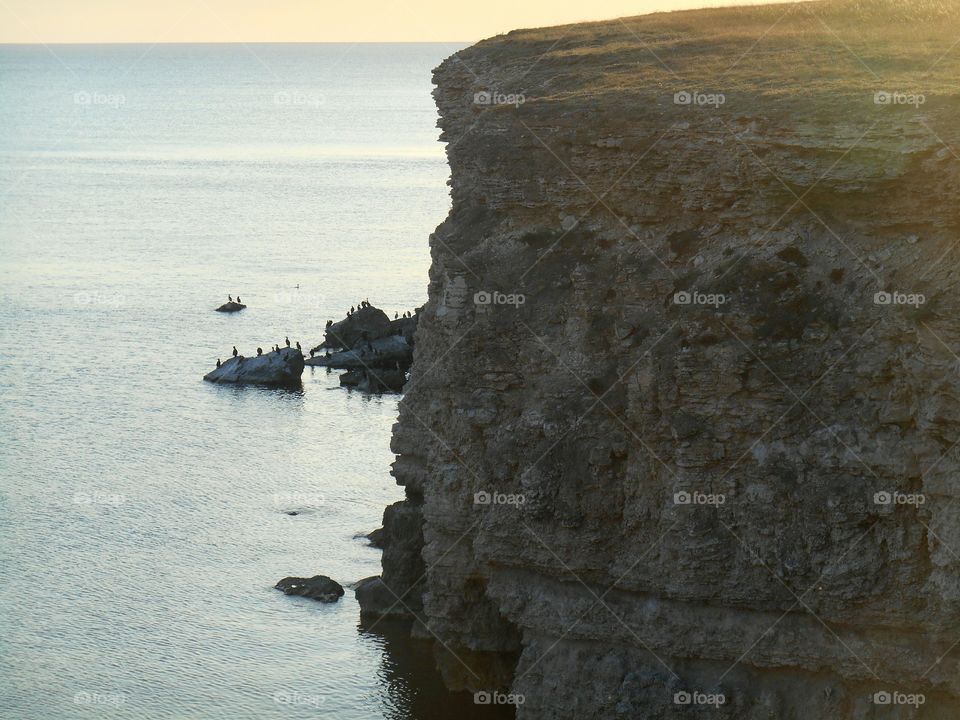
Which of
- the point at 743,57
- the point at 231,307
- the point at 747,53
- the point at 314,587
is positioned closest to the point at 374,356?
the point at 231,307

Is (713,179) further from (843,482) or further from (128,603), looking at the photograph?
(128,603)

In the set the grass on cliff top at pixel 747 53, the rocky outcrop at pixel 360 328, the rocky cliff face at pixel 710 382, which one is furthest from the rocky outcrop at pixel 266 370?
the rocky cliff face at pixel 710 382

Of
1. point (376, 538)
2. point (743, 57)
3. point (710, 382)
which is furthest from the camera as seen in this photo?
point (376, 538)

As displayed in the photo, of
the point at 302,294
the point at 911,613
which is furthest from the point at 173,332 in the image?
the point at 911,613

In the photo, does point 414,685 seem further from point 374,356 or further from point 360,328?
point 360,328

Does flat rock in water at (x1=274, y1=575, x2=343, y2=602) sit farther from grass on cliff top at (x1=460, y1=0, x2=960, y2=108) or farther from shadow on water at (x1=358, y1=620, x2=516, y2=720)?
grass on cliff top at (x1=460, y1=0, x2=960, y2=108)

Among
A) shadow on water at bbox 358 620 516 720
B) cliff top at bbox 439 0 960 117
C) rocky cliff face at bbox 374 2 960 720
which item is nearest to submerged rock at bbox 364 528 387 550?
shadow on water at bbox 358 620 516 720

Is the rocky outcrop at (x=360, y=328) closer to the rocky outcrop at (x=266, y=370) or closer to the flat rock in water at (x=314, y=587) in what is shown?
the rocky outcrop at (x=266, y=370)
